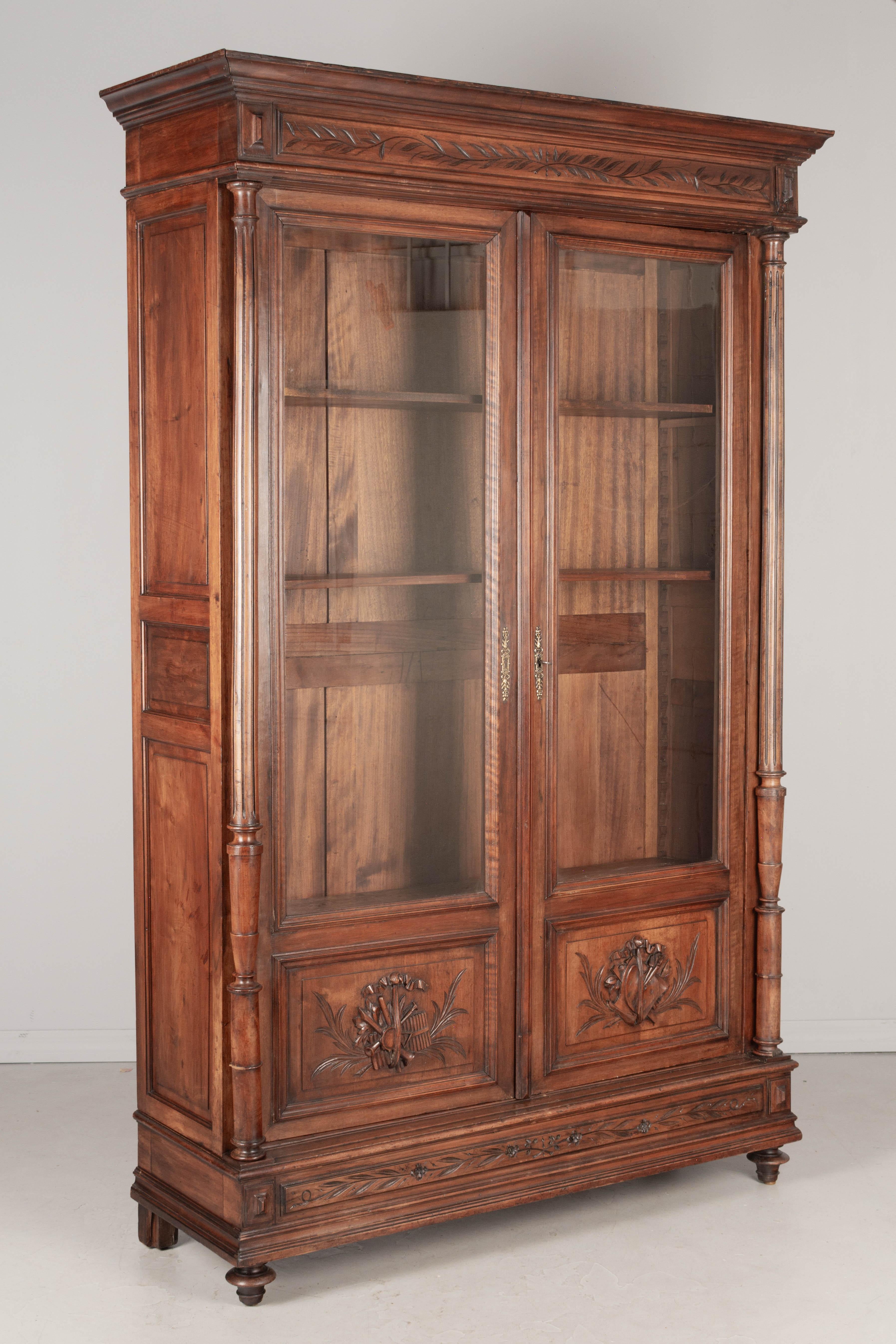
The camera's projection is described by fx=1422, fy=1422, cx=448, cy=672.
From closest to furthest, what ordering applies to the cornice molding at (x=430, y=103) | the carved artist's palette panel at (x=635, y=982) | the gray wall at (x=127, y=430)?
the cornice molding at (x=430, y=103) < the carved artist's palette panel at (x=635, y=982) < the gray wall at (x=127, y=430)

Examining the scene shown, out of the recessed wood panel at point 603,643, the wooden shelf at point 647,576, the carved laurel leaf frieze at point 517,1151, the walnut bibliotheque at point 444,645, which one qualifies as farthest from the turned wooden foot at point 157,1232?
the wooden shelf at point 647,576

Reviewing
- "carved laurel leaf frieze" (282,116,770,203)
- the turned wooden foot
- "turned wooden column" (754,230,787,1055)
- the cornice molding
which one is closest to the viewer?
the cornice molding

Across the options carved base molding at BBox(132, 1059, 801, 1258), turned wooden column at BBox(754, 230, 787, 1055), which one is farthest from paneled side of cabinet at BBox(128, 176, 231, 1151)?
turned wooden column at BBox(754, 230, 787, 1055)

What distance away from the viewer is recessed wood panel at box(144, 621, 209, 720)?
9.83 feet

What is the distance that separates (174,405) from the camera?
304 centimetres

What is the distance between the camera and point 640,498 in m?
3.53

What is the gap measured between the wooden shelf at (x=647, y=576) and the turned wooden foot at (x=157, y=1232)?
5.78 ft

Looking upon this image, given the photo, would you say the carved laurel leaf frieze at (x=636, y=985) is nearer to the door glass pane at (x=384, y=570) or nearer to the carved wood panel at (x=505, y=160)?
the door glass pane at (x=384, y=570)

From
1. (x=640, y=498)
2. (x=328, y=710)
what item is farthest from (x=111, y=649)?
(x=640, y=498)

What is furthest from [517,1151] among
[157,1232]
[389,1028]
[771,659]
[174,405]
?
[174,405]

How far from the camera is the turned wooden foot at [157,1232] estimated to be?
3238 millimetres

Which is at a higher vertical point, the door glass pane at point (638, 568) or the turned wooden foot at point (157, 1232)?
the door glass pane at point (638, 568)

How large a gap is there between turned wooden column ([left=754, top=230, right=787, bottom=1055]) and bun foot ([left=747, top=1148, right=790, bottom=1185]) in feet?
0.82

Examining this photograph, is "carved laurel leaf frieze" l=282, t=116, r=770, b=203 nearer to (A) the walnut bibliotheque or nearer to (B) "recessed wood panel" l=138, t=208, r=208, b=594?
(A) the walnut bibliotheque
